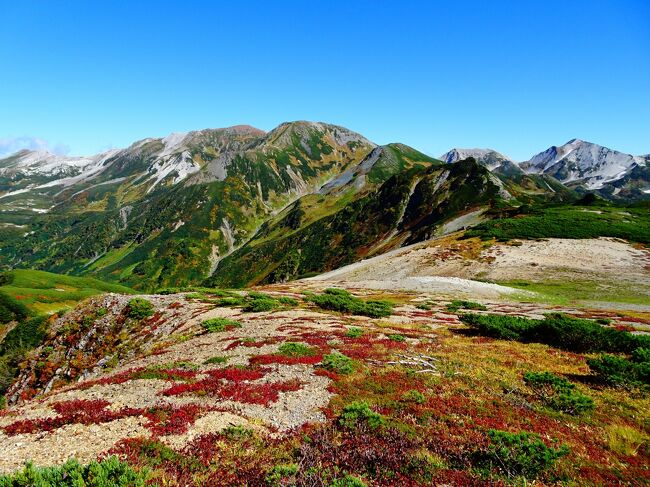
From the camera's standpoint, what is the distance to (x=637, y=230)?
91688 mm

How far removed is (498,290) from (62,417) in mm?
69257

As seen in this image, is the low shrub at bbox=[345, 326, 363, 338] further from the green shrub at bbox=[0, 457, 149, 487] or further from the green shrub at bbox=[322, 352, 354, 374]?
the green shrub at bbox=[0, 457, 149, 487]

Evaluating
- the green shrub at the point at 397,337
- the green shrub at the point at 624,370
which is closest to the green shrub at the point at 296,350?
the green shrub at the point at 397,337

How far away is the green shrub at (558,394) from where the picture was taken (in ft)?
44.7

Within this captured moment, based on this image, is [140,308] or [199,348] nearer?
[199,348]

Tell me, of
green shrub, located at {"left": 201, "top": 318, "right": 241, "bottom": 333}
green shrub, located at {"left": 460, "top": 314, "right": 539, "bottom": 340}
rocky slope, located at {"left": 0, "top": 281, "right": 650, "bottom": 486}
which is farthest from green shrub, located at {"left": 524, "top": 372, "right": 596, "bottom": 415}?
green shrub, located at {"left": 201, "top": 318, "right": 241, "bottom": 333}

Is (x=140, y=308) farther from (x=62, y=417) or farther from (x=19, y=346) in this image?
(x=19, y=346)

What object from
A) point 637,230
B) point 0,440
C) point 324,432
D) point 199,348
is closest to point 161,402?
point 0,440

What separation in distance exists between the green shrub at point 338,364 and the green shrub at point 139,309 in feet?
91.2

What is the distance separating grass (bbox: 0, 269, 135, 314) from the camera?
99.2 meters

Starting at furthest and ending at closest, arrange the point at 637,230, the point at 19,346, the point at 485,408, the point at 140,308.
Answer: the point at 637,230 → the point at 19,346 → the point at 140,308 → the point at 485,408

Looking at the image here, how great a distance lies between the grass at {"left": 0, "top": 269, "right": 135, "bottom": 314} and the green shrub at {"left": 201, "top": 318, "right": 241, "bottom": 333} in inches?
2660

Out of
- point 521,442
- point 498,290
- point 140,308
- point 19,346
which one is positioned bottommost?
point 19,346

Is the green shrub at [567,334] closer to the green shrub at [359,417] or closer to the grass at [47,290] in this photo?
the green shrub at [359,417]
